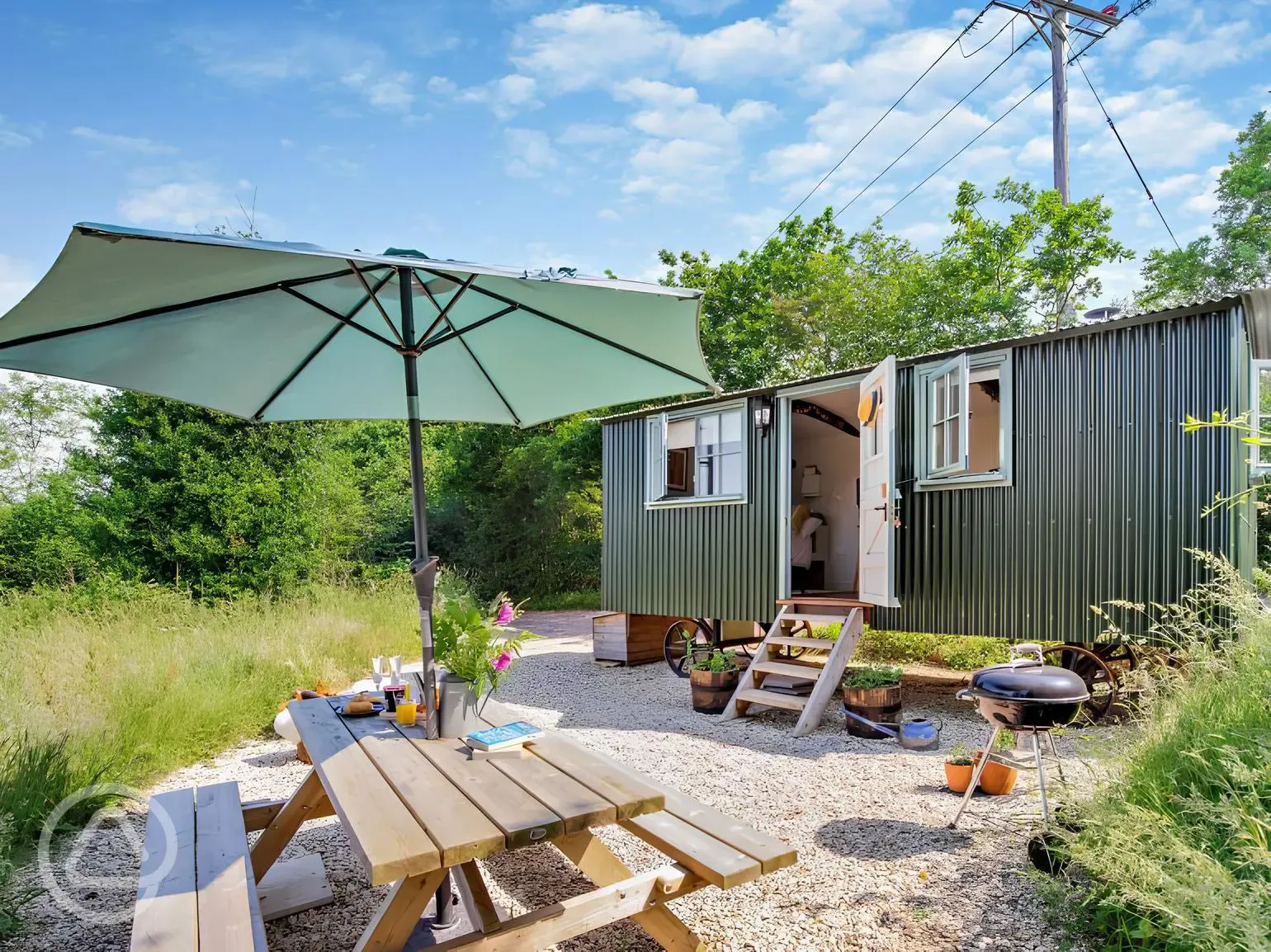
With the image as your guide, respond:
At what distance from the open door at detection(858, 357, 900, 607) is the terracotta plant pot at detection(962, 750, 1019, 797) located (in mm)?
1608

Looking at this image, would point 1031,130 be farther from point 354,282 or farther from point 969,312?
point 354,282

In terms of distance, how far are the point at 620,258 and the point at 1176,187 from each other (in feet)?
33.6

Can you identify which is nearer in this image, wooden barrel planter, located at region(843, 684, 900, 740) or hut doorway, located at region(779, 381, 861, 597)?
wooden barrel planter, located at region(843, 684, 900, 740)

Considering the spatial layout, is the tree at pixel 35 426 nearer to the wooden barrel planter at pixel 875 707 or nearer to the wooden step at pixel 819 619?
the wooden step at pixel 819 619

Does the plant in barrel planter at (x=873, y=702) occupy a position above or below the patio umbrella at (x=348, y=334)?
below

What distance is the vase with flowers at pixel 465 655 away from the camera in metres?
2.38

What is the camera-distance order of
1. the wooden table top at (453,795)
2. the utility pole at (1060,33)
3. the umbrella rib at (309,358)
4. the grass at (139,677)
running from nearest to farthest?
the wooden table top at (453,795)
the umbrella rib at (309,358)
the grass at (139,677)
the utility pole at (1060,33)

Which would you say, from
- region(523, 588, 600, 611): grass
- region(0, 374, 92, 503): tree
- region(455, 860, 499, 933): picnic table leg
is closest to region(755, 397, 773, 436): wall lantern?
region(455, 860, 499, 933): picnic table leg

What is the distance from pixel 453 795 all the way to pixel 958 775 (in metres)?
2.89

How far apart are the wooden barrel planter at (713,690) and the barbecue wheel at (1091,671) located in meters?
2.23

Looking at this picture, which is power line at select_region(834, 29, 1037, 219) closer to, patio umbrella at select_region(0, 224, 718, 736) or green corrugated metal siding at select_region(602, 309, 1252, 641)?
green corrugated metal siding at select_region(602, 309, 1252, 641)

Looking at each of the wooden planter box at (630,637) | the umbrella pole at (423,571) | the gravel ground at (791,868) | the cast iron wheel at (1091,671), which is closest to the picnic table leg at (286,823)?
the gravel ground at (791,868)

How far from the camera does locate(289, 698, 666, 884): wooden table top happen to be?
5.26 ft

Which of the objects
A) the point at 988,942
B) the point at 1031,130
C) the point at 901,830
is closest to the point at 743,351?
the point at 1031,130
